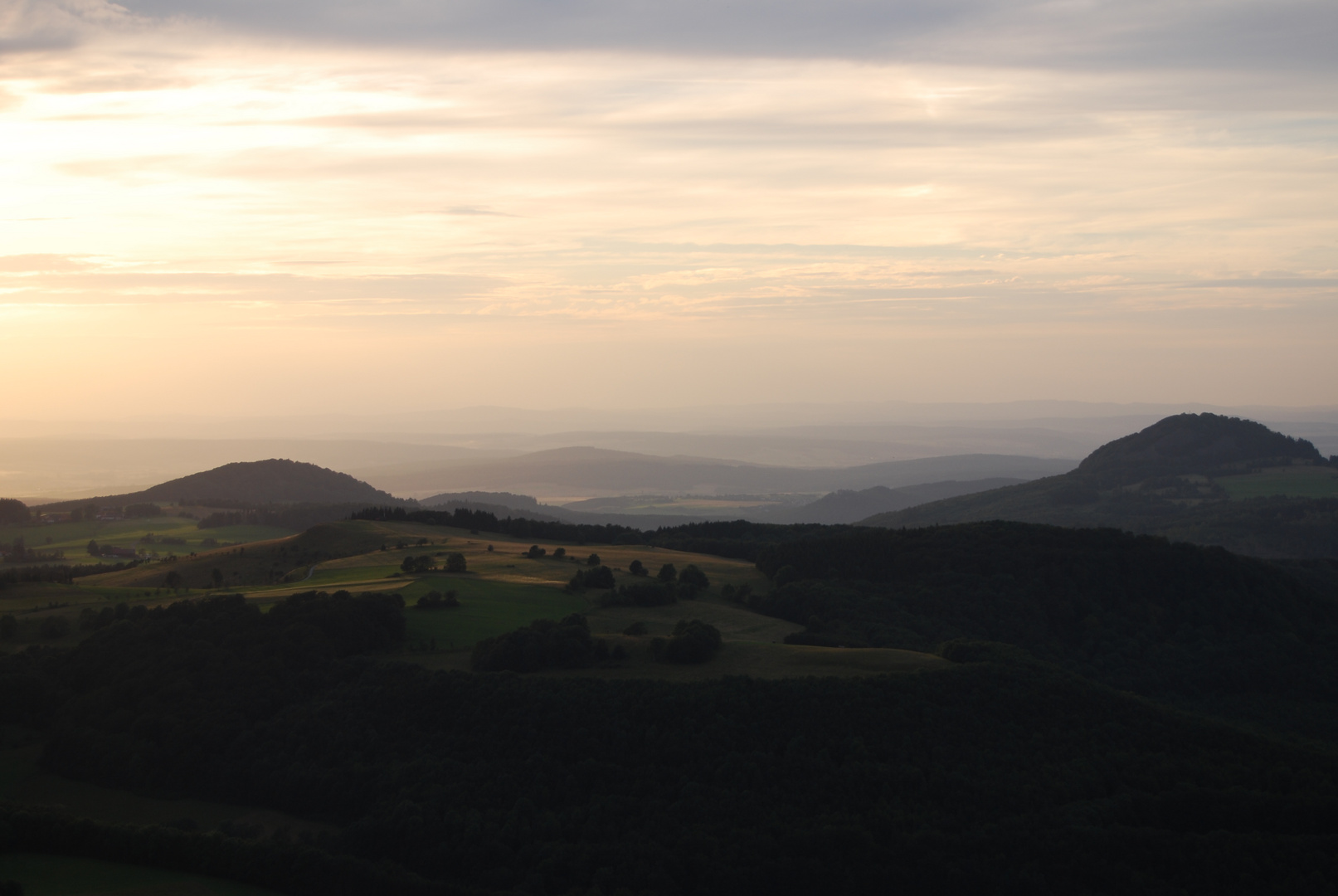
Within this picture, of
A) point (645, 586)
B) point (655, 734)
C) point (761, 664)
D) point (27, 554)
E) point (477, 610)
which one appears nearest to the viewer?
point (655, 734)

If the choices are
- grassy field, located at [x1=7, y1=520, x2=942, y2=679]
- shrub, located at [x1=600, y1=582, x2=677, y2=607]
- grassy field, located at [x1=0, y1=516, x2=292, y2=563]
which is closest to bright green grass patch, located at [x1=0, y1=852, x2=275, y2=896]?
grassy field, located at [x1=7, y1=520, x2=942, y2=679]

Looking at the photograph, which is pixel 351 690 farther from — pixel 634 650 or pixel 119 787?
pixel 634 650

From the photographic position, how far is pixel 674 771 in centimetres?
4306

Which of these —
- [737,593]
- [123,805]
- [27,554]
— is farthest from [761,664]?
[27,554]

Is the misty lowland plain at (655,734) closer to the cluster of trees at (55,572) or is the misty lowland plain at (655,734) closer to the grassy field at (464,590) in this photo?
the grassy field at (464,590)

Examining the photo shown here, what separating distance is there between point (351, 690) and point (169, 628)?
12868 millimetres

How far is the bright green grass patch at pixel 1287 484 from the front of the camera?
173250 millimetres

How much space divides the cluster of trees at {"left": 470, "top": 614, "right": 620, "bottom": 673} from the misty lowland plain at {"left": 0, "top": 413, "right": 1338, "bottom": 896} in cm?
18

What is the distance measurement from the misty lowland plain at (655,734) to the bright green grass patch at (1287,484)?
10355 cm

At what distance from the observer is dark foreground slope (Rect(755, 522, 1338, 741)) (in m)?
72.9

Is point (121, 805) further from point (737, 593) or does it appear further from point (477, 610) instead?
point (737, 593)

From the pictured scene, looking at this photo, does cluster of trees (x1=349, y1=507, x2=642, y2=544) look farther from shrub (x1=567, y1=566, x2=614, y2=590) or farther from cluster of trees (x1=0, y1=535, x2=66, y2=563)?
shrub (x1=567, y1=566, x2=614, y2=590)

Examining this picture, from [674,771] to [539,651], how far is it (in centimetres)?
1375

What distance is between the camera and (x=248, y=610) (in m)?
58.6
